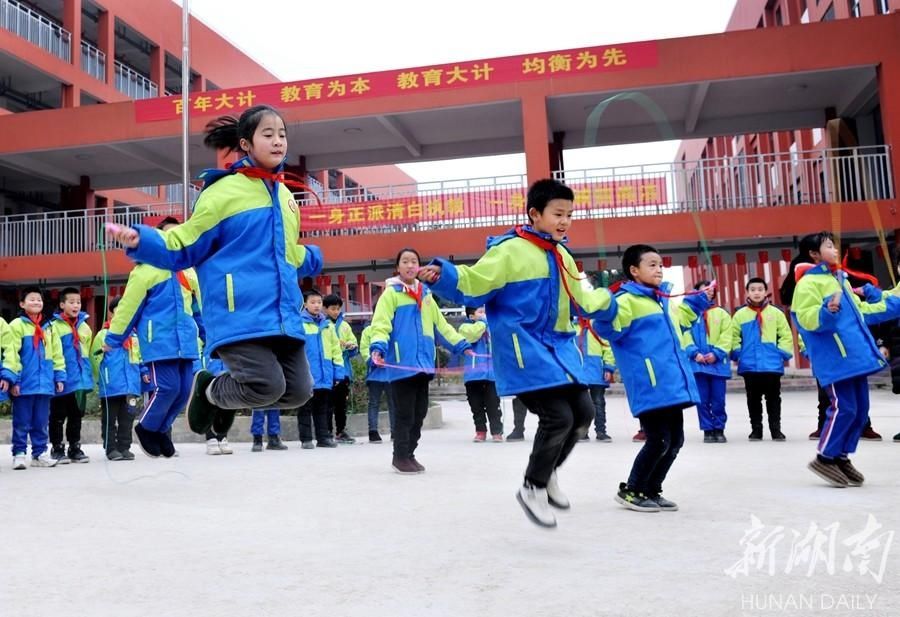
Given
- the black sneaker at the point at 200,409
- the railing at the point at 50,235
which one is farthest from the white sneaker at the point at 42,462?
the railing at the point at 50,235

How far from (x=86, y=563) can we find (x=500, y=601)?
1.85 metres

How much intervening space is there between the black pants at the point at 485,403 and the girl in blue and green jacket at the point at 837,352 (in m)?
4.93

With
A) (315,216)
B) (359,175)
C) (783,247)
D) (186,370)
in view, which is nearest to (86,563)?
(186,370)

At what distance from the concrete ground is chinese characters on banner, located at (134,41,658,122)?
12951 millimetres

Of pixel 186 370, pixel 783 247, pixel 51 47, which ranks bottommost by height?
pixel 186 370

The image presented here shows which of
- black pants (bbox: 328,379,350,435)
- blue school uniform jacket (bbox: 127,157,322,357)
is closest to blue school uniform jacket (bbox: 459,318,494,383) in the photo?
black pants (bbox: 328,379,350,435)

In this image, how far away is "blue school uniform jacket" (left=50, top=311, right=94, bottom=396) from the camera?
824 cm

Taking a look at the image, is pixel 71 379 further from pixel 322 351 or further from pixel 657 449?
pixel 657 449

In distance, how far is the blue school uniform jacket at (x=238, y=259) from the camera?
3766 mm

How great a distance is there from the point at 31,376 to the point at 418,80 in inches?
508

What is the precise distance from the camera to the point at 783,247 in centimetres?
1764

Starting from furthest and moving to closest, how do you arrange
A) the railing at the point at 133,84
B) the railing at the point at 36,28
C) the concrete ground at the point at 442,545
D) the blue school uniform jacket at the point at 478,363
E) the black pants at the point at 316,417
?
1. the railing at the point at 133,84
2. the railing at the point at 36,28
3. the blue school uniform jacket at the point at 478,363
4. the black pants at the point at 316,417
5. the concrete ground at the point at 442,545

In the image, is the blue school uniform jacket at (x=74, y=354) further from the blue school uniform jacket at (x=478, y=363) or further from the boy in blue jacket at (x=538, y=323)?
the boy in blue jacket at (x=538, y=323)

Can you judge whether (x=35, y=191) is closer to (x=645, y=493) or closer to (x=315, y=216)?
(x=315, y=216)
